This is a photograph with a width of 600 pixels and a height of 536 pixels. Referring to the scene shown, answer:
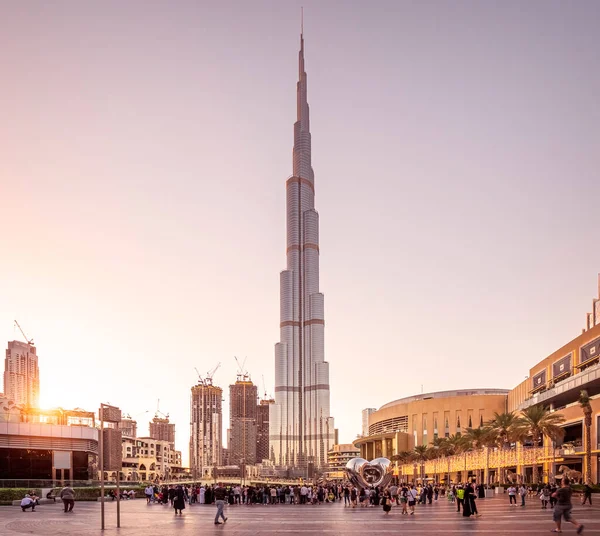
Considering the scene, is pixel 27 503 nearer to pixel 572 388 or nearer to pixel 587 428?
pixel 587 428

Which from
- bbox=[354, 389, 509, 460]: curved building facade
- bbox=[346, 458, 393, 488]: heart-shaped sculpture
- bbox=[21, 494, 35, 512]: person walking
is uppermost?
bbox=[21, 494, 35, 512]: person walking

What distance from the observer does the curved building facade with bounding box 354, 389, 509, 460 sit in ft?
474

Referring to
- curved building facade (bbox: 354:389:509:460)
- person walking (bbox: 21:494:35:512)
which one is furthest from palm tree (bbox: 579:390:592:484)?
curved building facade (bbox: 354:389:509:460)

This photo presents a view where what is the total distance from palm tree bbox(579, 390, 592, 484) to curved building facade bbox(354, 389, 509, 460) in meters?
66.8

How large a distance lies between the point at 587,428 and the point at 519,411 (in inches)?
1742

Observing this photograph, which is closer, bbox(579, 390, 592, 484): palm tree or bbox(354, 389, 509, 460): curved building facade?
bbox(579, 390, 592, 484): palm tree

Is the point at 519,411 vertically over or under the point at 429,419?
over

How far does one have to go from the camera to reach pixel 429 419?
155500 mm

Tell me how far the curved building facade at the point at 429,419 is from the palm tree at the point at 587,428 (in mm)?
66766

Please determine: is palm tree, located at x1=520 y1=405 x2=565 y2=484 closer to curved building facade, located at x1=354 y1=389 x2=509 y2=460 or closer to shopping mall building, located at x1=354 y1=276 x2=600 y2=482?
shopping mall building, located at x1=354 y1=276 x2=600 y2=482

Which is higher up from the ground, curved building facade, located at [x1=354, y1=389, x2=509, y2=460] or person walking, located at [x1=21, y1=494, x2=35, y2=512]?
person walking, located at [x1=21, y1=494, x2=35, y2=512]

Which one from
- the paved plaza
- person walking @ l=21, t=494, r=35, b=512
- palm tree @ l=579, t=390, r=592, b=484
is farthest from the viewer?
palm tree @ l=579, t=390, r=592, b=484

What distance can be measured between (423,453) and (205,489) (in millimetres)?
72576

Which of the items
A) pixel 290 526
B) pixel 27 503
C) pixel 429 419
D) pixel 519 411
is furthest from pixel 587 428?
pixel 429 419
